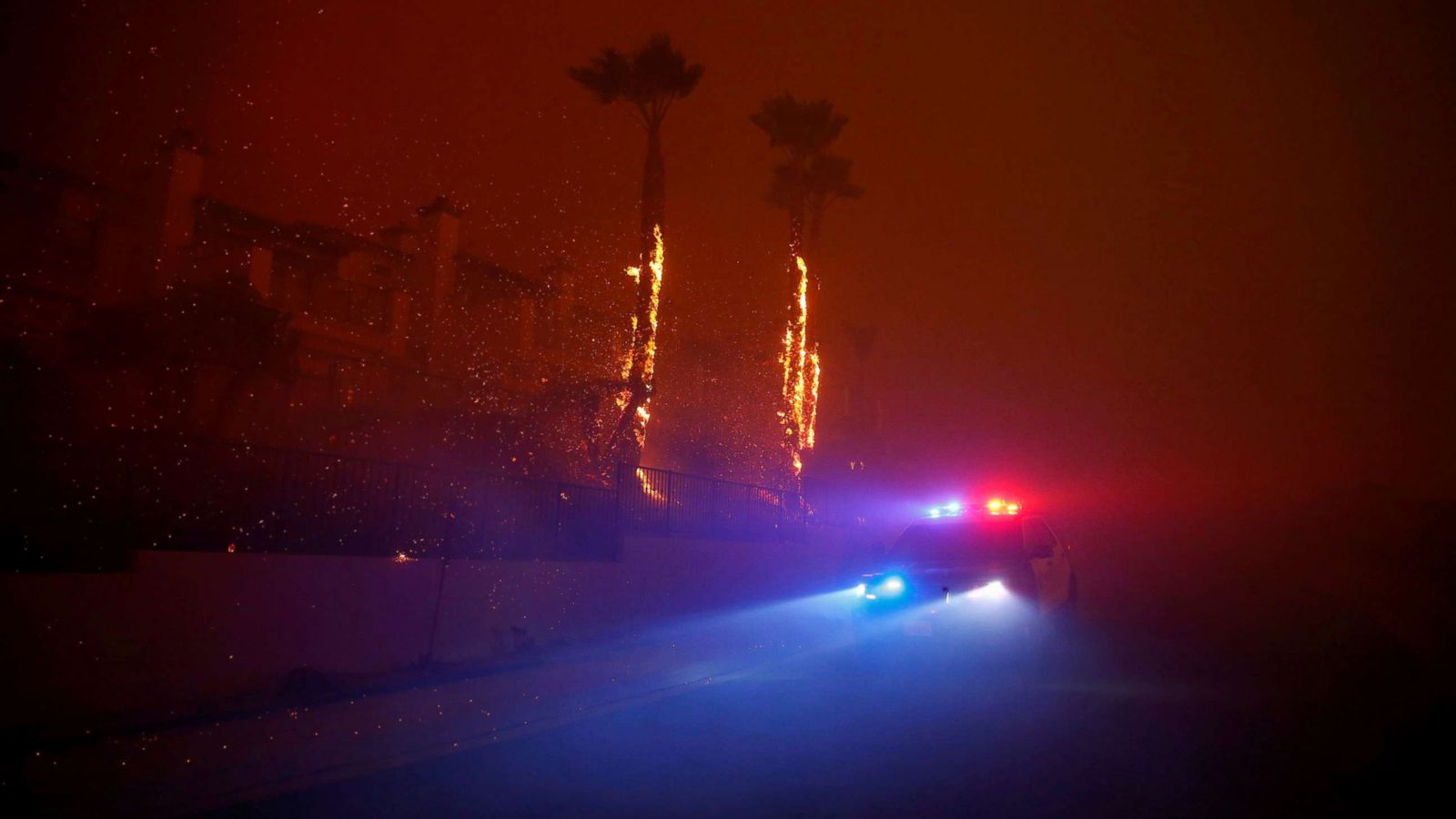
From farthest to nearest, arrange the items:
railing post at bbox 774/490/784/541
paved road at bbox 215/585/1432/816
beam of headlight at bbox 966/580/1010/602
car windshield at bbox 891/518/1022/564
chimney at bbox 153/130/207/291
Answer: chimney at bbox 153/130/207/291 < railing post at bbox 774/490/784/541 < car windshield at bbox 891/518/1022/564 < beam of headlight at bbox 966/580/1010/602 < paved road at bbox 215/585/1432/816

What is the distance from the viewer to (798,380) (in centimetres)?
3130

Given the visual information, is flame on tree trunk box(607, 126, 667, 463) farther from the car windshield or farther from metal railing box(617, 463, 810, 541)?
the car windshield

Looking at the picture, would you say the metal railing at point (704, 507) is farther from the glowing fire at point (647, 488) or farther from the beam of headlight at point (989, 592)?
the beam of headlight at point (989, 592)

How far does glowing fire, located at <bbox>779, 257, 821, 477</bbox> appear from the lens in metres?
30.6

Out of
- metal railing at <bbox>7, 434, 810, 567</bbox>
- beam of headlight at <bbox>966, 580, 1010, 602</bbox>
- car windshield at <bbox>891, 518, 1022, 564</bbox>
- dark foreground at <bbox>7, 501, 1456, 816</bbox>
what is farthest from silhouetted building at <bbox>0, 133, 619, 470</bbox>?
beam of headlight at <bbox>966, 580, 1010, 602</bbox>

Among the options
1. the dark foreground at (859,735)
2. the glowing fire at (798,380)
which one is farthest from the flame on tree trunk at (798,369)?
the dark foreground at (859,735)

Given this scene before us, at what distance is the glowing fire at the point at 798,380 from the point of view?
100ft

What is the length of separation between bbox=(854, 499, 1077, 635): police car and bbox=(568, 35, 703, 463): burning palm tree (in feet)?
33.5

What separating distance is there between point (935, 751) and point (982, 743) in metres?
0.51

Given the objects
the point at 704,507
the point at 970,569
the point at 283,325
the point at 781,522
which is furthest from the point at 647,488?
the point at 970,569

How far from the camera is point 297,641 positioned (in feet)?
37.2

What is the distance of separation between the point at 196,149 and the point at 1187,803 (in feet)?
95.3

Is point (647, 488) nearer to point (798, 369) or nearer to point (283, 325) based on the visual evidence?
point (283, 325)

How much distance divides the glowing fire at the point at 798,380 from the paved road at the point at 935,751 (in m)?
18.2
